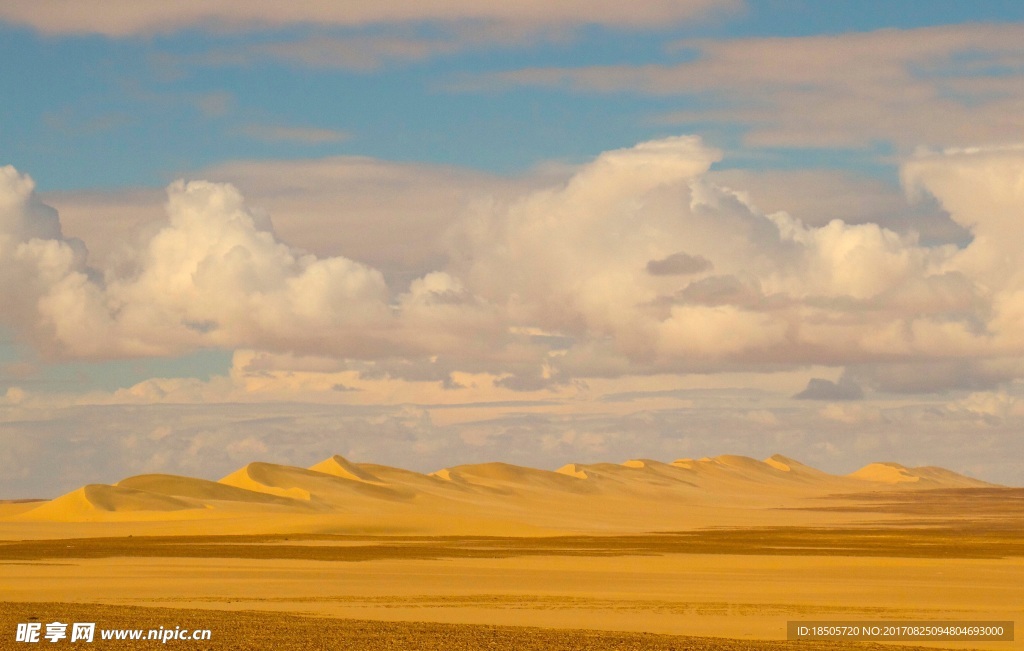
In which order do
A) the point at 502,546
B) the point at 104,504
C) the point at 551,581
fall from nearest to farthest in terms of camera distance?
the point at 551,581, the point at 502,546, the point at 104,504

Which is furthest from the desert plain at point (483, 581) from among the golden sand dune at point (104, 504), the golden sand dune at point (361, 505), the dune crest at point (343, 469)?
the dune crest at point (343, 469)

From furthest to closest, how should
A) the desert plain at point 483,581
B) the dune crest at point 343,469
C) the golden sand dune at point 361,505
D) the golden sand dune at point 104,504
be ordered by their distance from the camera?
the dune crest at point 343,469, the golden sand dune at point 104,504, the golden sand dune at point 361,505, the desert plain at point 483,581

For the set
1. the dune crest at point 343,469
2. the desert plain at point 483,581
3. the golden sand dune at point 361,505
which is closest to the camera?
the desert plain at point 483,581

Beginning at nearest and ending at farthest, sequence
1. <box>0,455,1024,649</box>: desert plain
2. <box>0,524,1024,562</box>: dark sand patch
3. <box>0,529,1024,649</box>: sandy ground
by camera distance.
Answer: <box>0,455,1024,649</box>: desert plain → <box>0,529,1024,649</box>: sandy ground → <box>0,524,1024,562</box>: dark sand patch

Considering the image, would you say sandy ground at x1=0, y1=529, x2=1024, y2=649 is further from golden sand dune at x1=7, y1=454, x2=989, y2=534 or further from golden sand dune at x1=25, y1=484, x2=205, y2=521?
golden sand dune at x1=25, y1=484, x2=205, y2=521

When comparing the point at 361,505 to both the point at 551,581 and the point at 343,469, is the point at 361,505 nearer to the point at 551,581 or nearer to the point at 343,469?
the point at 343,469

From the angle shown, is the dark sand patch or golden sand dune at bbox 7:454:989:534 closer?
the dark sand patch

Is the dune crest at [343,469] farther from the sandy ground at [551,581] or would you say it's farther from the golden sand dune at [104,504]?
the sandy ground at [551,581]

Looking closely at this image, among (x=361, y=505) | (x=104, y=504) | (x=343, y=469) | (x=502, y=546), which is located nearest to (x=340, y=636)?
(x=502, y=546)

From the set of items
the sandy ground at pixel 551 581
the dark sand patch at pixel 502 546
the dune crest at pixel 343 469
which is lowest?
the sandy ground at pixel 551 581

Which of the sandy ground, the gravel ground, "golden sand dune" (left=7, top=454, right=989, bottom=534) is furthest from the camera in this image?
"golden sand dune" (left=7, top=454, right=989, bottom=534)

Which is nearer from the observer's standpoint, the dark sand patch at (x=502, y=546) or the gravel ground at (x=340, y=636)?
the gravel ground at (x=340, y=636)

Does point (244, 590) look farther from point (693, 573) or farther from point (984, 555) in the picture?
point (984, 555)

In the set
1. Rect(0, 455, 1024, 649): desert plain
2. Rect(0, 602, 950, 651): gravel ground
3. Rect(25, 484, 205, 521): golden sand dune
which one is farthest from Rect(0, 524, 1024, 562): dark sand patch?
Rect(25, 484, 205, 521): golden sand dune
